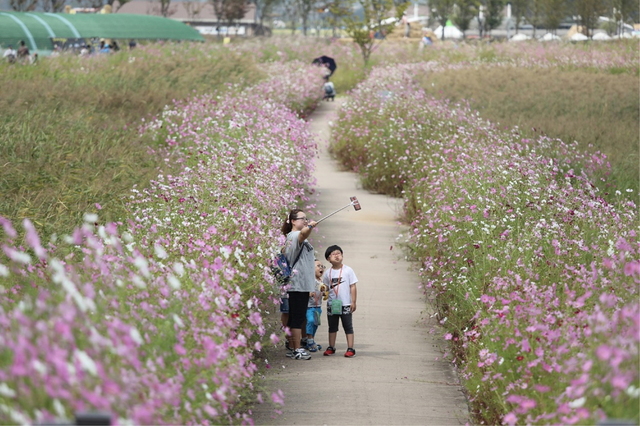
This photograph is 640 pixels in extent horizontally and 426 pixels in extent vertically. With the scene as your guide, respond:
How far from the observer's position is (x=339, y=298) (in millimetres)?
9586

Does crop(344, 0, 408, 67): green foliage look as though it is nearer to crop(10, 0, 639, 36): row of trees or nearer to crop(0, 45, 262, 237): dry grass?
crop(10, 0, 639, 36): row of trees

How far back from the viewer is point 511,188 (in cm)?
1116

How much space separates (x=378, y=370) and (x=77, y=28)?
3494cm

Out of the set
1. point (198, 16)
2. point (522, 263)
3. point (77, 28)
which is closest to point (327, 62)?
point (77, 28)

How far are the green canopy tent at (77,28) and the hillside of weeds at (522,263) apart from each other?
1887 cm

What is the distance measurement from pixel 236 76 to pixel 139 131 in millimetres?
12079

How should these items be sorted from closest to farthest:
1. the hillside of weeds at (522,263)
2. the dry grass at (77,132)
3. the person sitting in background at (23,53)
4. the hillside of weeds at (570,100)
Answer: the hillside of weeds at (522,263) → the dry grass at (77,132) → the hillside of weeds at (570,100) → the person sitting in background at (23,53)

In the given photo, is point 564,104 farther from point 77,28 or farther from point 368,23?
point 368,23

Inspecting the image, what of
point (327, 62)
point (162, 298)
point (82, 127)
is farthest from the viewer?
point (327, 62)

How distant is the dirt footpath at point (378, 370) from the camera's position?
7566mm

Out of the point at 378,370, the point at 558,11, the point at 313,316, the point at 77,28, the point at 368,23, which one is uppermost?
the point at 558,11

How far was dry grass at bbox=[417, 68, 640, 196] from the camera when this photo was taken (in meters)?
16.8

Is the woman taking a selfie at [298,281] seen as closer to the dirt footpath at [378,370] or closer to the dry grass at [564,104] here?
the dirt footpath at [378,370]

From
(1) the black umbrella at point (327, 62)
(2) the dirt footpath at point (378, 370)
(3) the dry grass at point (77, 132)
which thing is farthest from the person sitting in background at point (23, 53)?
(1) the black umbrella at point (327, 62)
